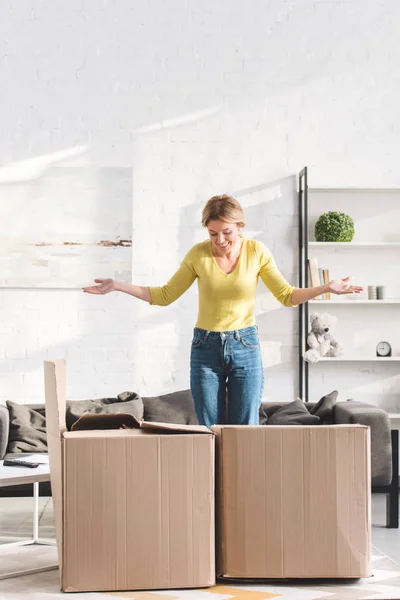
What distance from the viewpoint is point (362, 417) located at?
12.6 feet

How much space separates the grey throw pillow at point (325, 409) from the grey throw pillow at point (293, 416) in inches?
2.8

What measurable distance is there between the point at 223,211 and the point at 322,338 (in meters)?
1.96

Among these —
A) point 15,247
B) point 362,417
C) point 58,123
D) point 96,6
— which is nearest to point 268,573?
point 362,417

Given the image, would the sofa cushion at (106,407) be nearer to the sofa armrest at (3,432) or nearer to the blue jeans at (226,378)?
the sofa armrest at (3,432)

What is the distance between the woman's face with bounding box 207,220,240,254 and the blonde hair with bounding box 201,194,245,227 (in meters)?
0.02

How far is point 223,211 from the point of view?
2.99 m

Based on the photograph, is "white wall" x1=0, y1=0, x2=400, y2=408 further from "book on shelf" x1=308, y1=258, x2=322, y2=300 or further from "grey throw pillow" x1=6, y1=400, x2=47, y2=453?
"grey throw pillow" x1=6, y1=400, x2=47, y2=453

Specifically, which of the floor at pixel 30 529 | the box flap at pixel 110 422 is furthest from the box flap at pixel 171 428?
the floor at pixel 30 529

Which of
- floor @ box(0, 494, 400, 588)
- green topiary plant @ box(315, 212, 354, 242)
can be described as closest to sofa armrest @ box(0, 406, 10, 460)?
floor @ box(0, 494, 400, 588)

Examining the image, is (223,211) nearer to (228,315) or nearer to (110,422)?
(228,315)

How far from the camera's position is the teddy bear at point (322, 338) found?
4738mm

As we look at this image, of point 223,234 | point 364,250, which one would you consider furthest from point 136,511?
point 364,250

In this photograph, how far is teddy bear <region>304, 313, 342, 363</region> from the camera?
4.74m

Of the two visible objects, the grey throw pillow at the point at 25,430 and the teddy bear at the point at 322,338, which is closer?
the grey throw pillow at the point at 25,430
